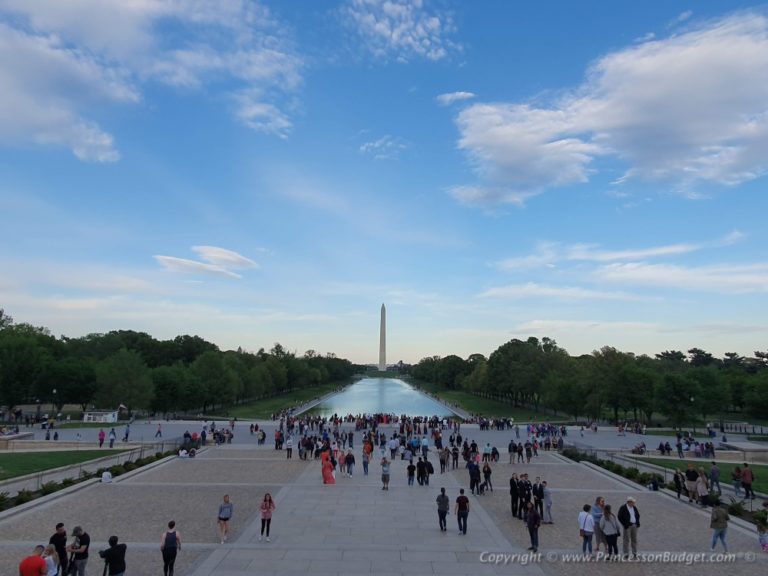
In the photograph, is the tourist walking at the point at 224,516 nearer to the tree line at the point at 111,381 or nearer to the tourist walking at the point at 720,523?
the tourist walking at the point at 720,523

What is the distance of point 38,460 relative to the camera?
104 feet

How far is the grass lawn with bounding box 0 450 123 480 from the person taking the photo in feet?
90.1

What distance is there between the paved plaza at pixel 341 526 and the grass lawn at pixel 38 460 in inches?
211

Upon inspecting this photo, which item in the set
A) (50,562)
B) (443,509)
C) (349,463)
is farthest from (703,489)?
(50,562)

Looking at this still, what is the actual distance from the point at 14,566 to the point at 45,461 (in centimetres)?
2057

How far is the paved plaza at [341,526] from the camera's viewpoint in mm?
13703

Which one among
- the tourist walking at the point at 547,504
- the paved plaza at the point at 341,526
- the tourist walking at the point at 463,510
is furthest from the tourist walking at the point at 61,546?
the tourist walking at the point at 547,504

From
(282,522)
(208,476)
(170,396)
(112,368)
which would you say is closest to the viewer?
(282,522)

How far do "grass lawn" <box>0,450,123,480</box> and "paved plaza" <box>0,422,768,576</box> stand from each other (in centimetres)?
537

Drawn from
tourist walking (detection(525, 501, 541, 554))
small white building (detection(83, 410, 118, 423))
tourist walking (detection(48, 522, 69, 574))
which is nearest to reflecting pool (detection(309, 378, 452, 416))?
small white building (detection(83, 410, 118, 423))

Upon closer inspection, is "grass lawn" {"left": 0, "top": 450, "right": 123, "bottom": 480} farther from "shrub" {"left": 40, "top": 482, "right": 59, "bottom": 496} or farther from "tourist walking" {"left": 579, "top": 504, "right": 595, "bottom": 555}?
"tourist walking" {"left": 579, "top": 504, "right": 595, "bottom": 555}

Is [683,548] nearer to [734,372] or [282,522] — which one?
[282,522]

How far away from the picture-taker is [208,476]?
2720 centimetres

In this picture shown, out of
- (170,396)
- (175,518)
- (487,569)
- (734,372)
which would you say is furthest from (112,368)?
(734,372)
